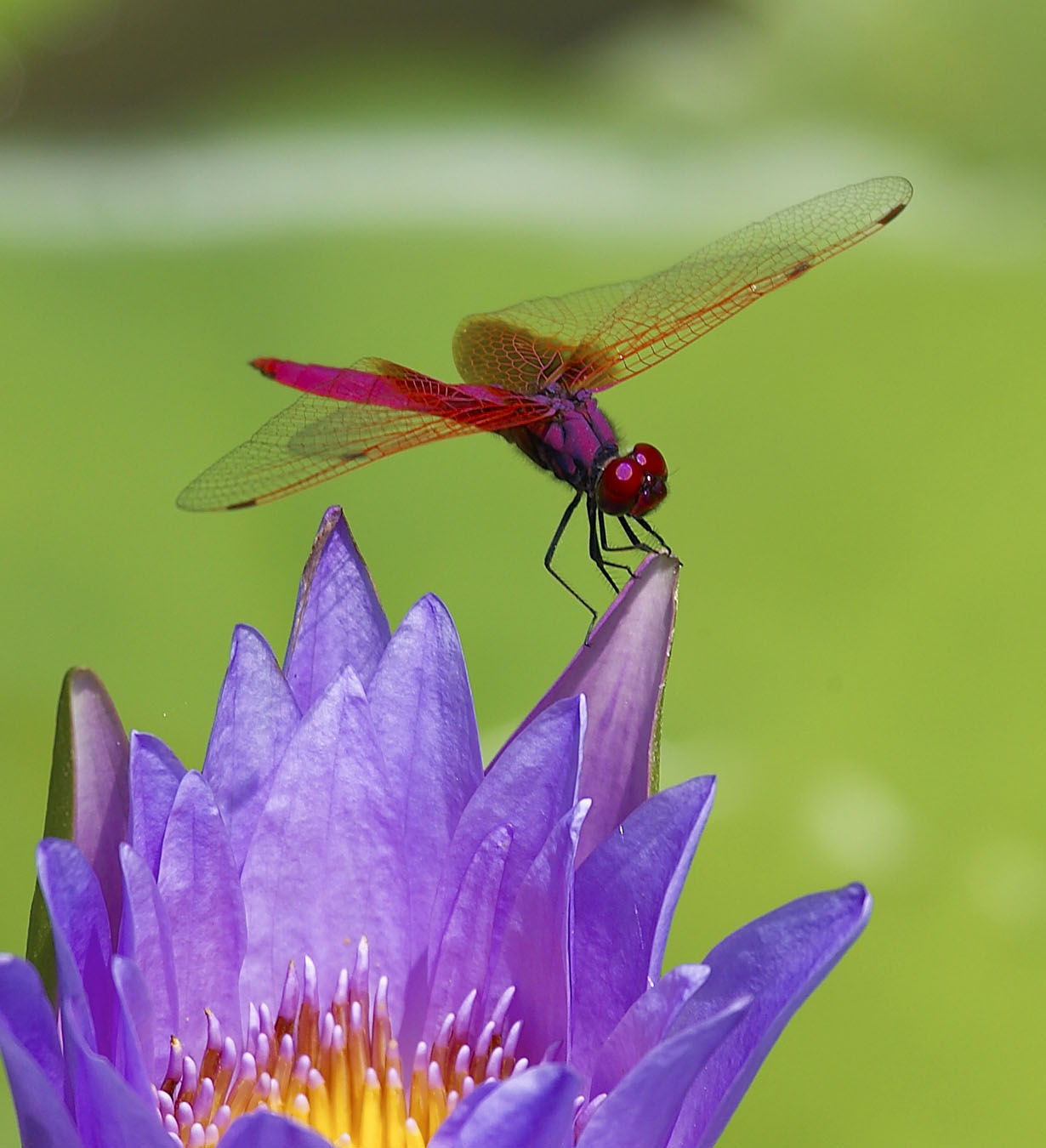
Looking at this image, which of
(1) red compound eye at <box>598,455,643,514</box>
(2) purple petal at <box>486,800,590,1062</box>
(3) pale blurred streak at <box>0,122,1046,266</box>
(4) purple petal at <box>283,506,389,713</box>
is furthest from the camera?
(3) pale blurred streak at <box>0,122,1046,266</box>

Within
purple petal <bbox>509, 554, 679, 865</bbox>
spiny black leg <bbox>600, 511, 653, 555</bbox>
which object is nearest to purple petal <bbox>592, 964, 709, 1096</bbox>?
purple petal <bbox>509, 554, 679, 865</bbox>

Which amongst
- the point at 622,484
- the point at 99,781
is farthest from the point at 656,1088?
the point at 622,484

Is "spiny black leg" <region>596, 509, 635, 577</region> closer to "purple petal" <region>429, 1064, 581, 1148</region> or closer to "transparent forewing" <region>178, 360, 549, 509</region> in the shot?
"transparent forewing" <region>178, 360, 549, 509</region>

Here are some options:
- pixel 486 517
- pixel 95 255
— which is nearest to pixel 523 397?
pixel 486 517

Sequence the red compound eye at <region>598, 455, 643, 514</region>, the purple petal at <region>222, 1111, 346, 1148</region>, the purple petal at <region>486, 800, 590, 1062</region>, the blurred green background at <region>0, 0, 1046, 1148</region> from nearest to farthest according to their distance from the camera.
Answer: the purple petal at <region>222, 1111, 346, 1148</region>
the purple petal at <region>486, 800, 590, 1062</region>
the red compound eye at <region>598, 455, 643, 514</region>
the blurred green background at <region>0, 0, 1046, 1148</region>

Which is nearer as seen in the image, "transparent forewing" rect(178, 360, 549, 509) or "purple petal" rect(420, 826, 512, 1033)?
"purple petal" rect(420, 826, 512, 1033)

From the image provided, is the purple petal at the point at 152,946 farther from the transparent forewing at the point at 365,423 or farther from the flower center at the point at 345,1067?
the transparent forewing at the point at 365,423

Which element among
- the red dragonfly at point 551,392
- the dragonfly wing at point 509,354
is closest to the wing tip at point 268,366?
the red dragonfly at point 551,392

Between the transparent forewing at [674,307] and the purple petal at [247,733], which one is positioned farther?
the transparent forewing at [674,307]
